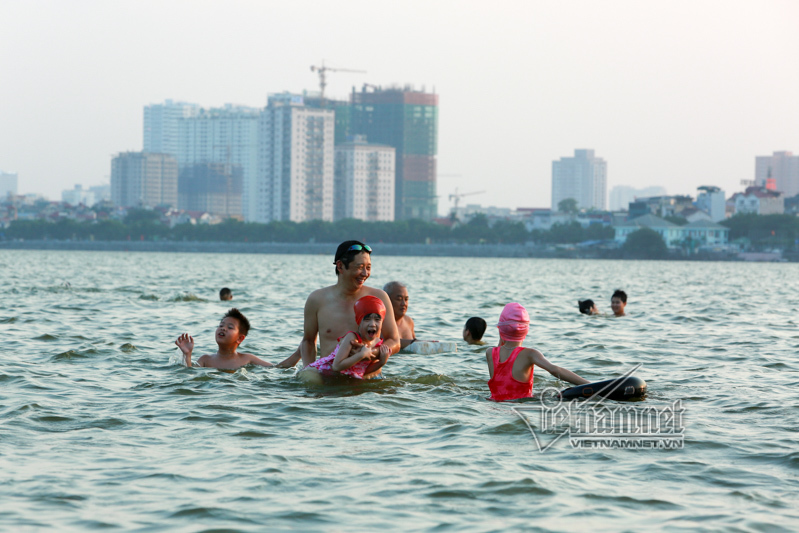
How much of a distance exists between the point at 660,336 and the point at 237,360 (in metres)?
9.97

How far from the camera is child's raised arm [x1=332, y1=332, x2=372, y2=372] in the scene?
9656 mm

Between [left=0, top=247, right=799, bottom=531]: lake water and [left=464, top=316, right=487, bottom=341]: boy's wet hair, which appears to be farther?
[left=464, top=316, right=487, bottom=341]: boy's wet hair

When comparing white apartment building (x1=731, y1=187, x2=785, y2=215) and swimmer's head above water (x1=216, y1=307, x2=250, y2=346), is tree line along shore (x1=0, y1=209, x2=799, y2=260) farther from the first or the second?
swimmer's head above water (x1=216, y1=307, x2=250, y2=346)

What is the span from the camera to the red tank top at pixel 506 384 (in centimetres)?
979

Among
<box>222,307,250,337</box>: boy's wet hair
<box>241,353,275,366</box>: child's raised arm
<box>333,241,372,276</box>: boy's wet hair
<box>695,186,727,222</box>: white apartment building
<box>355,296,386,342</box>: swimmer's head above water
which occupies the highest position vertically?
<box>695,186,727,222</box>: white apartment building

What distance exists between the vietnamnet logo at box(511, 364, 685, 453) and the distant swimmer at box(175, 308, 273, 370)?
403 cm

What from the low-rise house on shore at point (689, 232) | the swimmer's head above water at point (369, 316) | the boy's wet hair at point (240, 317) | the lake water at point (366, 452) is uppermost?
the low-rise house on shore at point (689, 232)

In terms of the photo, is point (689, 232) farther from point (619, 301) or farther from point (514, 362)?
point (514, 362)

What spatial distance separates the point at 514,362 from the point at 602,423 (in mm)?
1176

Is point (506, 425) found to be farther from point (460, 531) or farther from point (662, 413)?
point (460, 531)

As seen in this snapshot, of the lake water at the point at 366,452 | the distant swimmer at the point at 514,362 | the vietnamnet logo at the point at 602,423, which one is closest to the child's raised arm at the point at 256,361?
the lake water at the point at 366,452

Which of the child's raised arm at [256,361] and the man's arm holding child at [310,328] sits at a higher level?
the man's arm holding child at [310,328]

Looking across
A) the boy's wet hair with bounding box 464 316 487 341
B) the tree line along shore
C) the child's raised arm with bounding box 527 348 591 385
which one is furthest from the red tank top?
the tree line along shore

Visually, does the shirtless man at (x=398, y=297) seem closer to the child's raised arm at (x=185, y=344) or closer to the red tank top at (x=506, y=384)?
the child's raised arm at (x=185, y=344)
